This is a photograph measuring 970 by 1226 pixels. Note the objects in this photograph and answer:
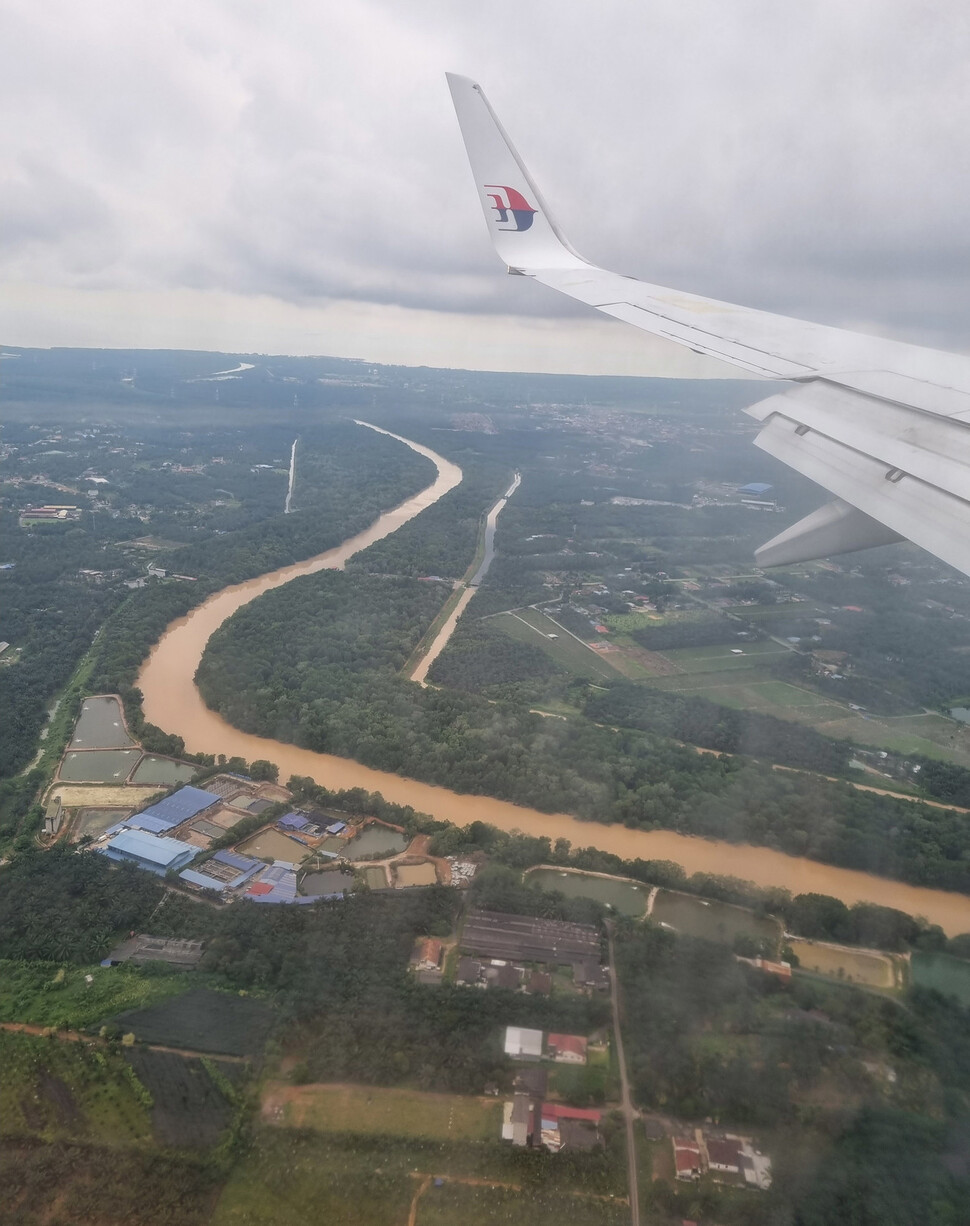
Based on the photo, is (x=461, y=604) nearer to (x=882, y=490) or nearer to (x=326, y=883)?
(x=326, y=883)

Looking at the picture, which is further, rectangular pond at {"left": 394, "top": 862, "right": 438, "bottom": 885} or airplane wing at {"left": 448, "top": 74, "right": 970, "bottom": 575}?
rectangular pond at {"left": 394, "top": 862, "right": 438, "bottom": 885}

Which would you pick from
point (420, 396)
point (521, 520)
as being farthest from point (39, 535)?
point (420, 396)

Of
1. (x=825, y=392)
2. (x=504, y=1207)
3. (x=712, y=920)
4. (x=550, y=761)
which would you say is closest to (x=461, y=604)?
(x=550, y=761)

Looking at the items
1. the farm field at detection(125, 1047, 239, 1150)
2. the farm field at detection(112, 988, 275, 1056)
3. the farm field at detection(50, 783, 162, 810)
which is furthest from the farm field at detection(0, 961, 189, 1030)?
the farm field at detection(50, 783, 162, 810)

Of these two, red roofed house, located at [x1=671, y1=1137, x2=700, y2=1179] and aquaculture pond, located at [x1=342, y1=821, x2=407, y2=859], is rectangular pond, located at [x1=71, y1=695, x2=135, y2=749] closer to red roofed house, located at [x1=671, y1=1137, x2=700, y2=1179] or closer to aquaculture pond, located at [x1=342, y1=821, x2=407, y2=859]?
aquaculture pond, located at [x1=342, y1=821, x2=407, y2=859]

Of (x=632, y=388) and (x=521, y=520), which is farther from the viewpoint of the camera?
(x=632, y=388)

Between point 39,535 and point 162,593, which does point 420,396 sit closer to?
point 39,535

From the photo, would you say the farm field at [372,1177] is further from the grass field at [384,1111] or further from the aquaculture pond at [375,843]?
the aquaculture pond at [375,843]
